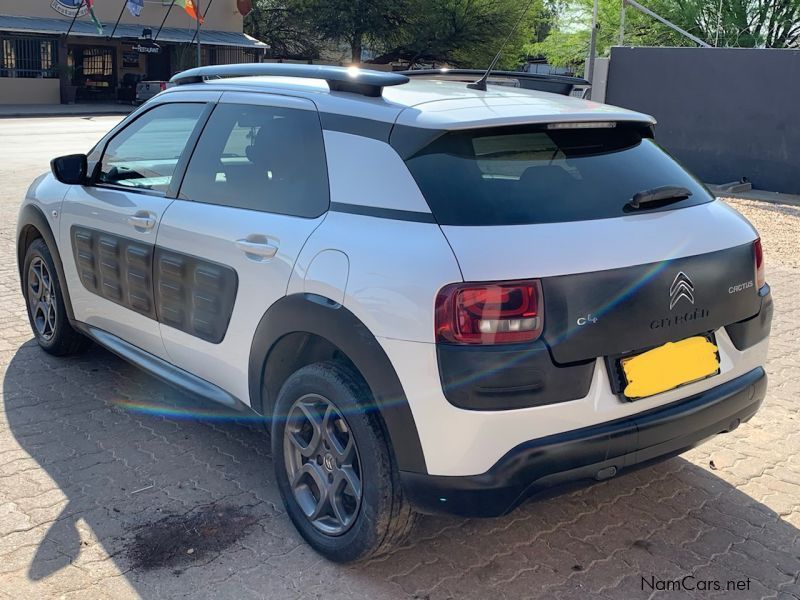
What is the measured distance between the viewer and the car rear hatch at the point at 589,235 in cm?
272

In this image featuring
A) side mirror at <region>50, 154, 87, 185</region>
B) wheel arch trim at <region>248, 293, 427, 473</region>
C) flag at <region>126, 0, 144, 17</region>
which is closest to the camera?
wheel arch trim at <region>248, 293, 427, 473</region>

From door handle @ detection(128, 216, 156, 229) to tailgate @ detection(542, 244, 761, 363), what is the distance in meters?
2.13

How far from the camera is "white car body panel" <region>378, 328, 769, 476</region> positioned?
2.67 m

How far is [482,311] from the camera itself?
2.66m

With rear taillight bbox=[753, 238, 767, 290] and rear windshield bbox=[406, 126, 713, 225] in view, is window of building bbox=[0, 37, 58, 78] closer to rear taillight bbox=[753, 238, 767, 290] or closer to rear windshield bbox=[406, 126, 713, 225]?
rear windshield bbox=[406, 126, 713, 225]

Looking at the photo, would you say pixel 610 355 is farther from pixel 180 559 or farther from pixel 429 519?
pixel 180 559

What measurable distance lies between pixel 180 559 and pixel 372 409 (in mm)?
1007

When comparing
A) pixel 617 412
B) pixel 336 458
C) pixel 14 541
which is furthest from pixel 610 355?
pixel 14 541

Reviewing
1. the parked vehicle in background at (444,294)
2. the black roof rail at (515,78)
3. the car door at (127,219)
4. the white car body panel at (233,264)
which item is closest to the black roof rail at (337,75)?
the parked vehicle in background at (444,294)

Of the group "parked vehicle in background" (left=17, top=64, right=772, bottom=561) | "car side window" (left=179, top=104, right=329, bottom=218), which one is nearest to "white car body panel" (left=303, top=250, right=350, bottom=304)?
"parked vehicle in background" (left=17, top=64, right=772, bottom=561)

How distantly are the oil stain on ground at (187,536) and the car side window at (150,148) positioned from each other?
158cm

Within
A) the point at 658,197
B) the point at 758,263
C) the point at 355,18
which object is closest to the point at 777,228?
the point at 758,263

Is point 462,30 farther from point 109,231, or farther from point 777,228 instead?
Answer: point 109,231

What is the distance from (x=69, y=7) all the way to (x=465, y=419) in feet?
126
